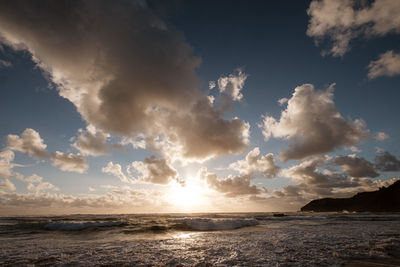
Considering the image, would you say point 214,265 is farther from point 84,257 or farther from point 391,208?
point 391,208

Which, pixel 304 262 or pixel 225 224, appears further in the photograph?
pixel 225 224

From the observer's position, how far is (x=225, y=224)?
23.8 metres

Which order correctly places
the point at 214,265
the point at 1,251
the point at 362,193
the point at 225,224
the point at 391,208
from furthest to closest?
1. the point at 362,193
2. the point at 391,208
3. the point at 225,224
4. the point at 1,251
5. the point at 214,265

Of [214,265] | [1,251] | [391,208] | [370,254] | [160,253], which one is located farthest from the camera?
[391,208]

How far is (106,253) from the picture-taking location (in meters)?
9.27

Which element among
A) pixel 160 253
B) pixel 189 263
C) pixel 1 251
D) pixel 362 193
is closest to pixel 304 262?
pixel 189 263

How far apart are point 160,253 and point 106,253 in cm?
247

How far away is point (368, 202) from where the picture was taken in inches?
4951

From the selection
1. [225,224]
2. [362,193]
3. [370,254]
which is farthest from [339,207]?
[370,254]

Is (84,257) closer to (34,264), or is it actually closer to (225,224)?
(34,264)

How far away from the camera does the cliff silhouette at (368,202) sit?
105 m

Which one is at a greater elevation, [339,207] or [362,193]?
[362,193]

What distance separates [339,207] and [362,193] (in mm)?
18530

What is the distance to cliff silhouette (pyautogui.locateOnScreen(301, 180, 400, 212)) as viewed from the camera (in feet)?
346
